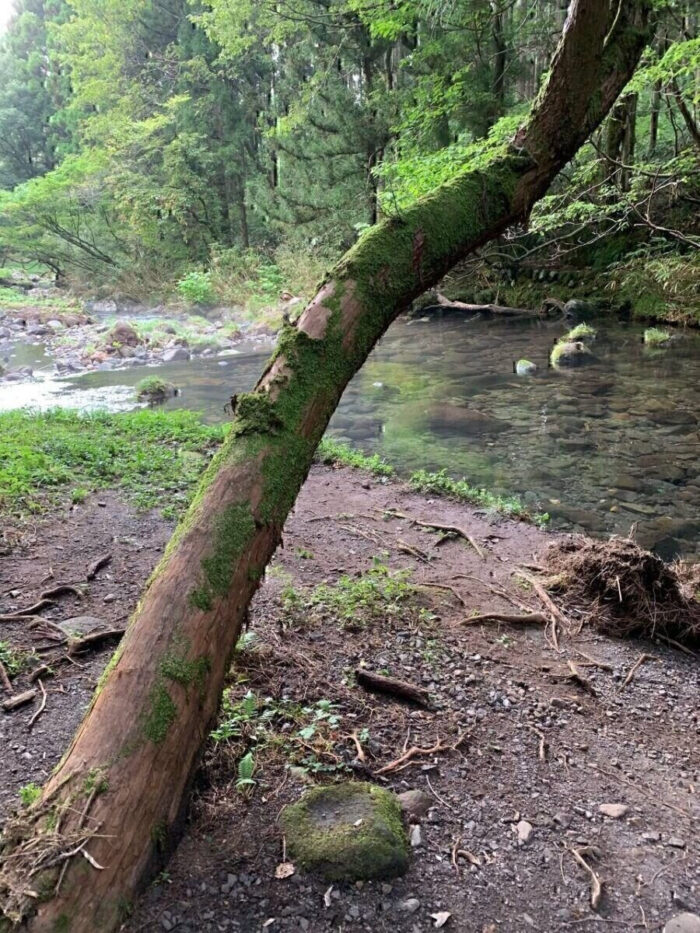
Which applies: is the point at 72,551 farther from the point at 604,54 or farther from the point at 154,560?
the point at 604,54

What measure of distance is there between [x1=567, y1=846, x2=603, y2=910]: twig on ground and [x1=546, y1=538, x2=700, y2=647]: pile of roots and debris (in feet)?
7.27

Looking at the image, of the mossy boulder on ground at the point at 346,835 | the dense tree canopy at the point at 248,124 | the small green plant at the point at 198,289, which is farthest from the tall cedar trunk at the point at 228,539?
the small green plant at the point at 198,289

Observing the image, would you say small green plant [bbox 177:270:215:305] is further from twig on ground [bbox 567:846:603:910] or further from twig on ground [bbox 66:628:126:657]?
twig on ground [bbox 567:846:603:910]

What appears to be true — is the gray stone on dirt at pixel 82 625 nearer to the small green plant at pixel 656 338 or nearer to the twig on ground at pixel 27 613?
the twig on ground at pixel 27 613

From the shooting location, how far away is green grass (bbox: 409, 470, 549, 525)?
22.7 ft

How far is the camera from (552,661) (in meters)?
4.12

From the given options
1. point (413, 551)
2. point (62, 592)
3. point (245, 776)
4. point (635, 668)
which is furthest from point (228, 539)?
point (413, 551)

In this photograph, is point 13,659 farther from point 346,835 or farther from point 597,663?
point 597,663

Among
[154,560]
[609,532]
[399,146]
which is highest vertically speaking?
[399,146]

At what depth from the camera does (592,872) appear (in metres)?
2.47

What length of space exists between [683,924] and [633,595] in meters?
2.66

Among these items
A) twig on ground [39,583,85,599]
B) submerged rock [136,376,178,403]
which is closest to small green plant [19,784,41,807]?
twig on ground [39,583,85,599]

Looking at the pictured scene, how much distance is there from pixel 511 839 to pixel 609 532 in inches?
180

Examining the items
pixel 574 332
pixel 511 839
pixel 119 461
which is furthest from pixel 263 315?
pixel 511 839
